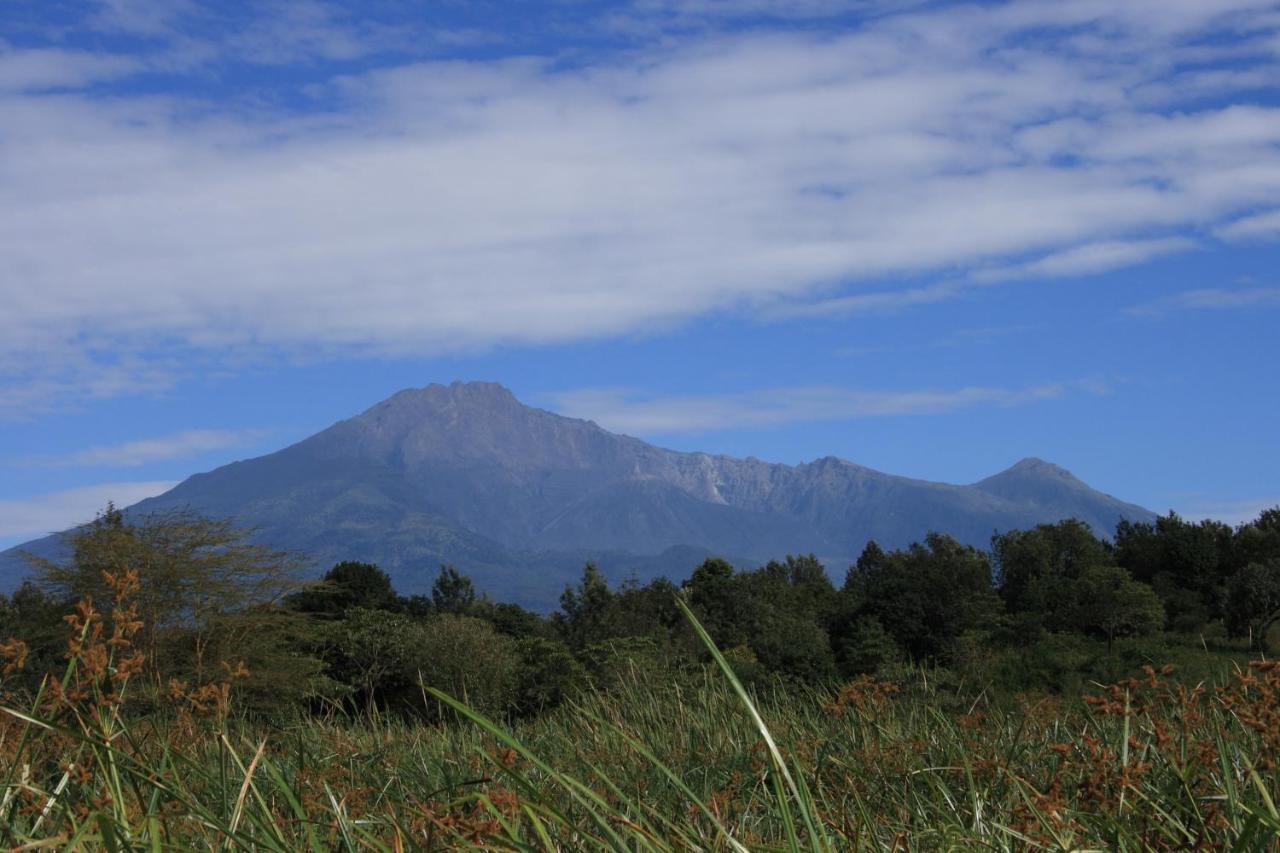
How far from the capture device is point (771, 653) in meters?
34.8

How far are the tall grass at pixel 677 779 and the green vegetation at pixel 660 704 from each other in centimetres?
2

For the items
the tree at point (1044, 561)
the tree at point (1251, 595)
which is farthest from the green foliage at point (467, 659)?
the tree at point (1044, 561)

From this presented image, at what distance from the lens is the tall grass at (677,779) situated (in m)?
2.39

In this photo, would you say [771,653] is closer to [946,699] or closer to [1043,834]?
[946,699]

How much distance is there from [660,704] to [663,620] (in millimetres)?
41999

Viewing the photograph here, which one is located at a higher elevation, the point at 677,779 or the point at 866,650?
the point at 677,779

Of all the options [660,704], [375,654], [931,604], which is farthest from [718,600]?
[660,704]

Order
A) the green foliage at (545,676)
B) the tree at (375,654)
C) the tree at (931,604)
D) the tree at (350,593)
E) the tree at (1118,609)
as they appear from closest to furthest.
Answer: the green foliage at (545,676) < the tree at (375,654) < the tree at (1118,609) < the tree at (931,604) < the tree at (350,593)

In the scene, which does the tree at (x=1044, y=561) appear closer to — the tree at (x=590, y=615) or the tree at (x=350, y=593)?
the tree at (x=590, y=615)

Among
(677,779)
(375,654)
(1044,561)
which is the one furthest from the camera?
(1044,561)

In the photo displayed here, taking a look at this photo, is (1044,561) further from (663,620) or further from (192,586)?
(192,586)

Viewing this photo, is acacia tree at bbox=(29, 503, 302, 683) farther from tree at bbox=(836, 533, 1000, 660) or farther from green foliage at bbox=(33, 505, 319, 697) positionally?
tree at bbox=(836, 533, 1000, 660)

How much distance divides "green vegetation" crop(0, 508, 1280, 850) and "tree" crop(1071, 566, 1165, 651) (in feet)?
0.38

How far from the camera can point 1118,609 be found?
3900cm
